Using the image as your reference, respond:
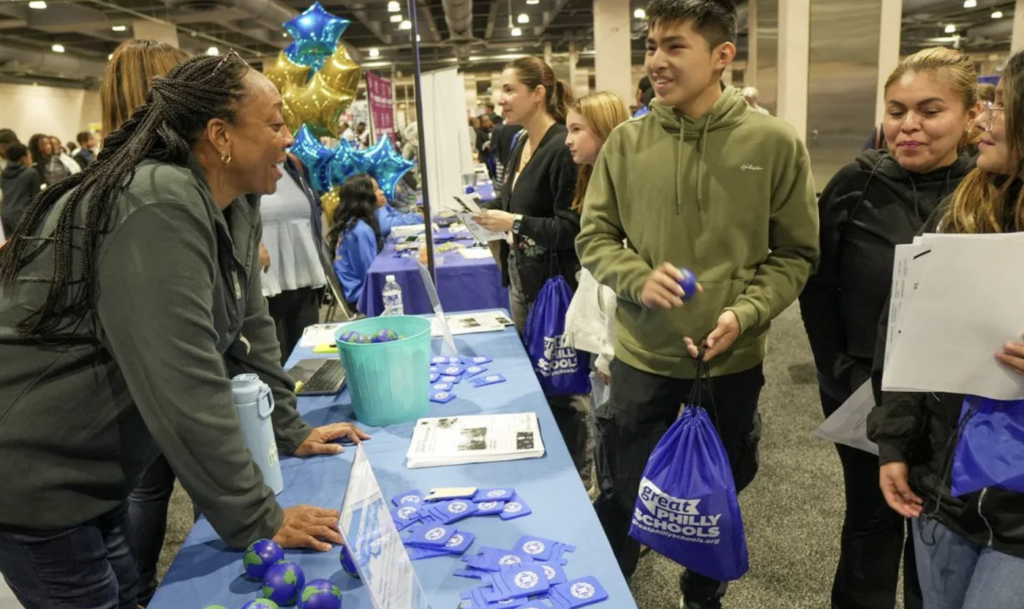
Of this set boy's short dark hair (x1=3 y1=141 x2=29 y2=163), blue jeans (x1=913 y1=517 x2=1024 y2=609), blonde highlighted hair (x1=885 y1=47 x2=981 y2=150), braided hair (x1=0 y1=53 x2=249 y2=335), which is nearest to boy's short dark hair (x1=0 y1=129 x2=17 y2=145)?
boy's short dark hair (x1=3 y1=141 x2=29 y2=163)

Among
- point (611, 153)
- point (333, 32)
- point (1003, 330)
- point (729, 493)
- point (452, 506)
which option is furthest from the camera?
point (333, 32)

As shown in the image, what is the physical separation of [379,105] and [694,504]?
536cm

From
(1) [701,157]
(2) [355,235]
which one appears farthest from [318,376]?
(2) [355,235]

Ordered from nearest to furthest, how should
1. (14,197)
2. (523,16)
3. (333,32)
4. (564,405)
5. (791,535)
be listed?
(791,535) < (564,405) < (333,32) < (14,197) < (523,16)

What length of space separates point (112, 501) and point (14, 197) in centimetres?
653

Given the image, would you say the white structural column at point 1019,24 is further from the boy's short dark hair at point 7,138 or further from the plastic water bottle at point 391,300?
the boy's short dark hair at point 7,138

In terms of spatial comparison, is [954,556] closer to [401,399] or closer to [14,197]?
[401,399]

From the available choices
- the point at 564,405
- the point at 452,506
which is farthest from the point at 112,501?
the point at 564,405

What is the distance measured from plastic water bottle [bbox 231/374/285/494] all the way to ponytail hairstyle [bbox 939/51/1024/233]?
1.17m

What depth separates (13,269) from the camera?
0.99 meters

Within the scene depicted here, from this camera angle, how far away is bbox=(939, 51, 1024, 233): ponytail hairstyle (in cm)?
98

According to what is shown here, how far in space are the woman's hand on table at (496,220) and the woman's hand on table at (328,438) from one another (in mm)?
1106

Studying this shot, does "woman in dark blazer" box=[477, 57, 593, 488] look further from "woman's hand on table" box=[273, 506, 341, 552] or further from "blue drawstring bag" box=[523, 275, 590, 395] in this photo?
"woman's hand on table" box=[273, 506, 341, 552]

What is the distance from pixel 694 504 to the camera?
1374 millimetres
